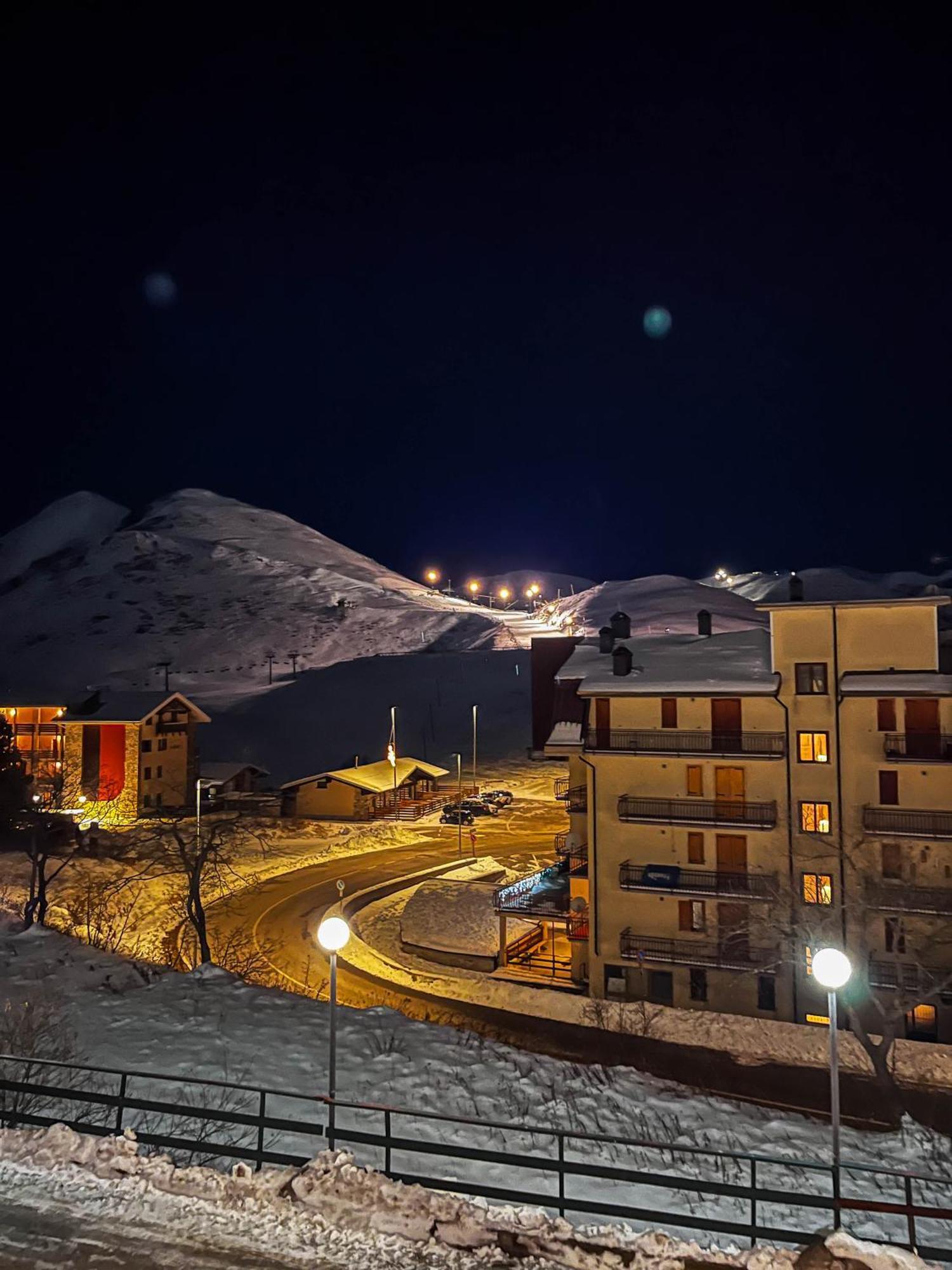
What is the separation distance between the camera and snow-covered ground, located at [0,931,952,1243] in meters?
15.2

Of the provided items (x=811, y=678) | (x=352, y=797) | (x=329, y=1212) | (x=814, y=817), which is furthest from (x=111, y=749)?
(x=329, y=1212)

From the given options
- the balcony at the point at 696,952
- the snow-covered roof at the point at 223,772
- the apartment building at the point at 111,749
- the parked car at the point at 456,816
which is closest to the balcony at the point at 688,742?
the balcony at the point at 696,952

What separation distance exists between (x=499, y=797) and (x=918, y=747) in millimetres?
49728

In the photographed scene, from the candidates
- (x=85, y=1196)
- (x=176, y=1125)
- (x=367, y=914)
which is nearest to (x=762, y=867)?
(x=367, y=914)

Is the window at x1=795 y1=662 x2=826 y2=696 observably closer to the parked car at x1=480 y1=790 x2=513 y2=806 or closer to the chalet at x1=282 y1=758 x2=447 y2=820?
the chalet at x1=282 y1=758 x2=447 y2=820

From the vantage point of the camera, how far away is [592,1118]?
18453 millimetres

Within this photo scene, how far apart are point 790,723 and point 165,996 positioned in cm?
2314

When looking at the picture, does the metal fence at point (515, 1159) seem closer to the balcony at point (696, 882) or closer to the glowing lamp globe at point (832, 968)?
the glowing lamp globe at point (832, 968)

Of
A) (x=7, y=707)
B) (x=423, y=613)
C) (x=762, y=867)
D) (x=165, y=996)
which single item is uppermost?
(x=423, y=613)

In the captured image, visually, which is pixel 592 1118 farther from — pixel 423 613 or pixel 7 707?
pixel 423 613

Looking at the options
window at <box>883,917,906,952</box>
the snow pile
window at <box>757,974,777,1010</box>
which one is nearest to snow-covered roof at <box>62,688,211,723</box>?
window at <box>757,974,777,1010</box>

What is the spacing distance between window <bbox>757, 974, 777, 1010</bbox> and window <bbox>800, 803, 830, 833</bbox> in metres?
5.65

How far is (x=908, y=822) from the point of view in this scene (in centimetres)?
2997

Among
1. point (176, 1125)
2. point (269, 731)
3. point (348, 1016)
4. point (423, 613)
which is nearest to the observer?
point (176, 1125)
